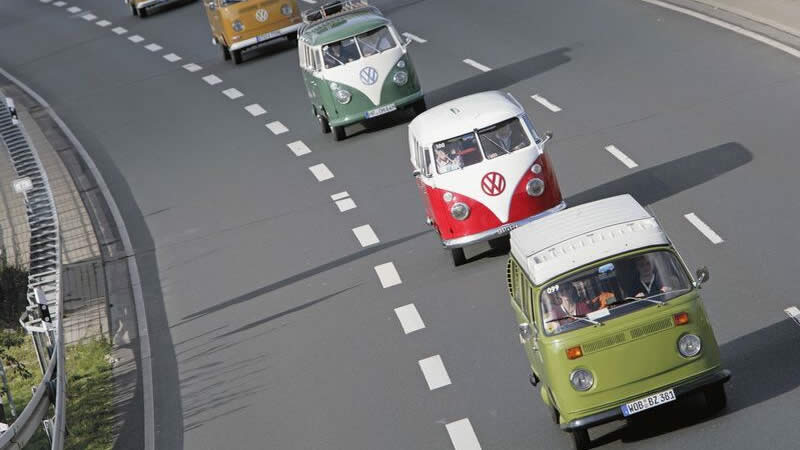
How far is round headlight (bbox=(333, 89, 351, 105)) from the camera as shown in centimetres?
2753

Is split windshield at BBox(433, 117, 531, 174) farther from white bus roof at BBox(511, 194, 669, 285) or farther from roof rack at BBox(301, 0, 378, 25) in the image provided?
roof rack at BBox(301, 0, 378, 25)

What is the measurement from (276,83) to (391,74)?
7386mm

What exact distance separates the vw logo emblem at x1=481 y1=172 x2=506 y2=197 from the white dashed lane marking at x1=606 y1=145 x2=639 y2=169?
12.5ft

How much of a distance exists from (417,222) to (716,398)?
31.0 feet

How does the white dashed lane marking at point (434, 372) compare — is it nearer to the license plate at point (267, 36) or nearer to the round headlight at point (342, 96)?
the round headlight at point (342, 96)

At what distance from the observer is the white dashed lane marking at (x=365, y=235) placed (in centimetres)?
2203

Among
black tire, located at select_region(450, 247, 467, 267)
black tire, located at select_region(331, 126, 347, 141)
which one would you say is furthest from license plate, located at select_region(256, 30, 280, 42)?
black tire, located at select_region(450, 247, 467, 267)

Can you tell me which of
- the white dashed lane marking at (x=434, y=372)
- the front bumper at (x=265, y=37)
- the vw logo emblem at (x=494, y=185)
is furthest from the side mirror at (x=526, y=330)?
the front bumper at (x=265, y=37)

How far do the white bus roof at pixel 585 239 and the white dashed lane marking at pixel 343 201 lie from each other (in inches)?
394

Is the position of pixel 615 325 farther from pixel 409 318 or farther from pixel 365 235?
pixel 365 235

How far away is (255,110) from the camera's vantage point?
3234cm

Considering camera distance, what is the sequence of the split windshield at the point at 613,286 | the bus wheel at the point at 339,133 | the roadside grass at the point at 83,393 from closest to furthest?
1. the split windshield at the point at 613,286
2. the roadside grass at the point at 83,393
3. the bus wheel at the point at 339,133

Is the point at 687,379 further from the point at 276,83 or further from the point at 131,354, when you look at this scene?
the point at 276,83

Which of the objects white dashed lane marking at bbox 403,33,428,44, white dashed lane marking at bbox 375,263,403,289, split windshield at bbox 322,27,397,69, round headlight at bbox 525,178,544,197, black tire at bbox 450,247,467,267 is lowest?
white dashed lane marking at bbox 403,33,428,44
